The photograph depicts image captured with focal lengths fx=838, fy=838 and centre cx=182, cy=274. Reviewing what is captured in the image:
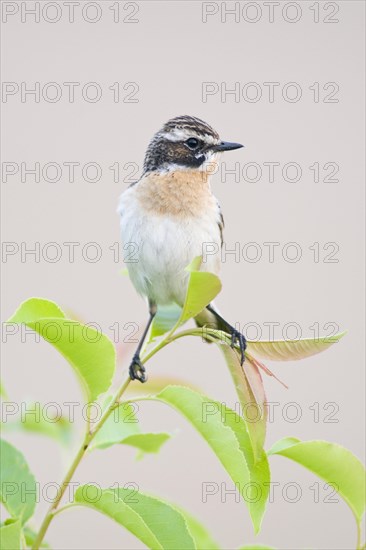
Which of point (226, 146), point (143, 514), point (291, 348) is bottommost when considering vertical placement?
point (143, 514)

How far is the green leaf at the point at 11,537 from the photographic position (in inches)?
72.0

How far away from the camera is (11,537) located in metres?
1.83

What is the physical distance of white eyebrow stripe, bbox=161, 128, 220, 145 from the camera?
393 centimetres

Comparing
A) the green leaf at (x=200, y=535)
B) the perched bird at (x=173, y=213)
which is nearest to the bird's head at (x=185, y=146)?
the perched bird at (x=173, y=213)

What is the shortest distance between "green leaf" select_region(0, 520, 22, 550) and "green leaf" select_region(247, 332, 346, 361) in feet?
2.71

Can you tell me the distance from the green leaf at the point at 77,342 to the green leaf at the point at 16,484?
251mm

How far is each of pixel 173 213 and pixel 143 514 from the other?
74.3 inches

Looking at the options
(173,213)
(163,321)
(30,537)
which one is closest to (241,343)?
(163,321)

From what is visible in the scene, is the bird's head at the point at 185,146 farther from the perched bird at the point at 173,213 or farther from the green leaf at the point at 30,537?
the green leaf at the point at 30,537

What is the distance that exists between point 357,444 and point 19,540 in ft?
17.3

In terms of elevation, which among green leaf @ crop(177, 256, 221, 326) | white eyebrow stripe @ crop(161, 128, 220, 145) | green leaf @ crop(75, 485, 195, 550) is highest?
white eyebrow stripe @ crop(161, 128, 220, 145)

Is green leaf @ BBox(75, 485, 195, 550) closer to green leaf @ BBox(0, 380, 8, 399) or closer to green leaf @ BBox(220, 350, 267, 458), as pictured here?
green leaf @ BBox(220, 350, 267, 458)

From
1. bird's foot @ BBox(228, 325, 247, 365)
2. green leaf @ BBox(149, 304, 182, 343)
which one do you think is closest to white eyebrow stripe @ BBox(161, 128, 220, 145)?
green leaf @ BBox(149, 304, 182, 343)

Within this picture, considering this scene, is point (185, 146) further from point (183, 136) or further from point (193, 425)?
point (193, 425)
